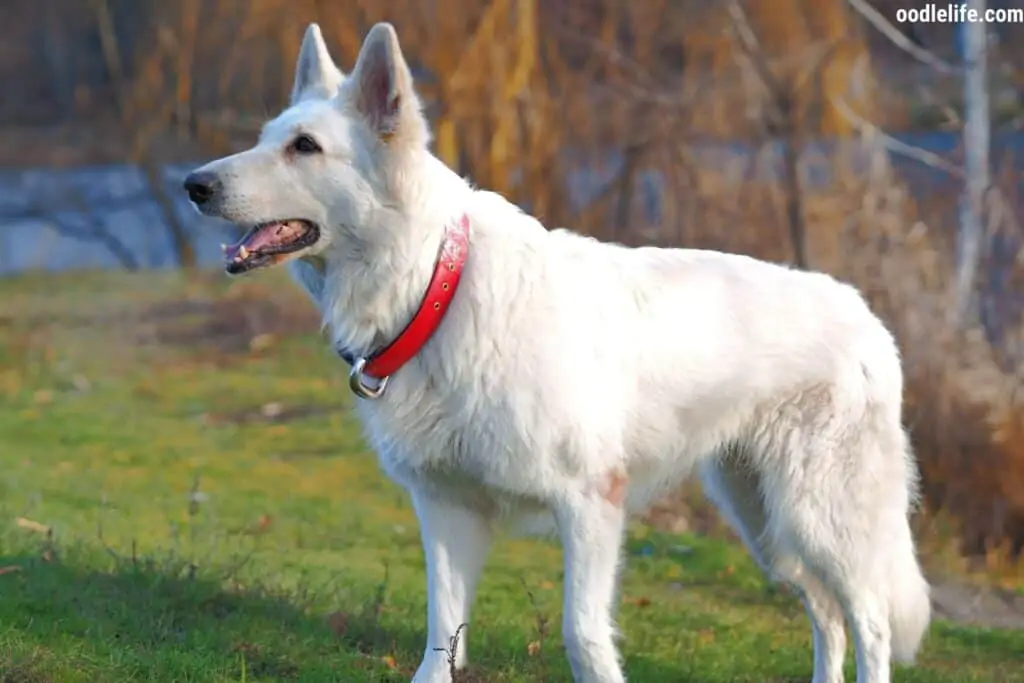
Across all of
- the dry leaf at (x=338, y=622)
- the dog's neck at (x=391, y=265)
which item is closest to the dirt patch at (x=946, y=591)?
the dry leaf at (x=338, y=622)

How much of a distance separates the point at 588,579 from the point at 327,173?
1.42m

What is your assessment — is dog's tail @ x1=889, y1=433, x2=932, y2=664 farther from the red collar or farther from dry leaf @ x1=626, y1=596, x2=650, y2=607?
the red collar

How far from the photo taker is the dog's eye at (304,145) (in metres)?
4.30

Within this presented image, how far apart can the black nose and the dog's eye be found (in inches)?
10.0

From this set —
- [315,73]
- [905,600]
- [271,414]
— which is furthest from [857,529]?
[271,414]

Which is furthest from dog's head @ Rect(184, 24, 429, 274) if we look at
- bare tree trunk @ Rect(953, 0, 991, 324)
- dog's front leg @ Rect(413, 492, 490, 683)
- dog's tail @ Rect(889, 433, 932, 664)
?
bare tree trunk @ Rect(953, 0, 991, 324)

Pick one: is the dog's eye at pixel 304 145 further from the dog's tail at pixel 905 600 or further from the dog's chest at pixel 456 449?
the dog's tail at pixel 905 600

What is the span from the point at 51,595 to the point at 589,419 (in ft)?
7.18

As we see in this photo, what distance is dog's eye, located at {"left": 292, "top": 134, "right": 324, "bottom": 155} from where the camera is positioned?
14.1ft

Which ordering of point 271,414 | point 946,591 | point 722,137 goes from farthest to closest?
1. point 722,137
2. point 271,414
3. point 946,591

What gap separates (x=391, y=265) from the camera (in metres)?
4.37

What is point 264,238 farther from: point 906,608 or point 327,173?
point 906,608

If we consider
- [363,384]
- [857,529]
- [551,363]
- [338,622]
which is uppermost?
[551,363]

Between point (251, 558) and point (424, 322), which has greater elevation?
point (424, 322)
